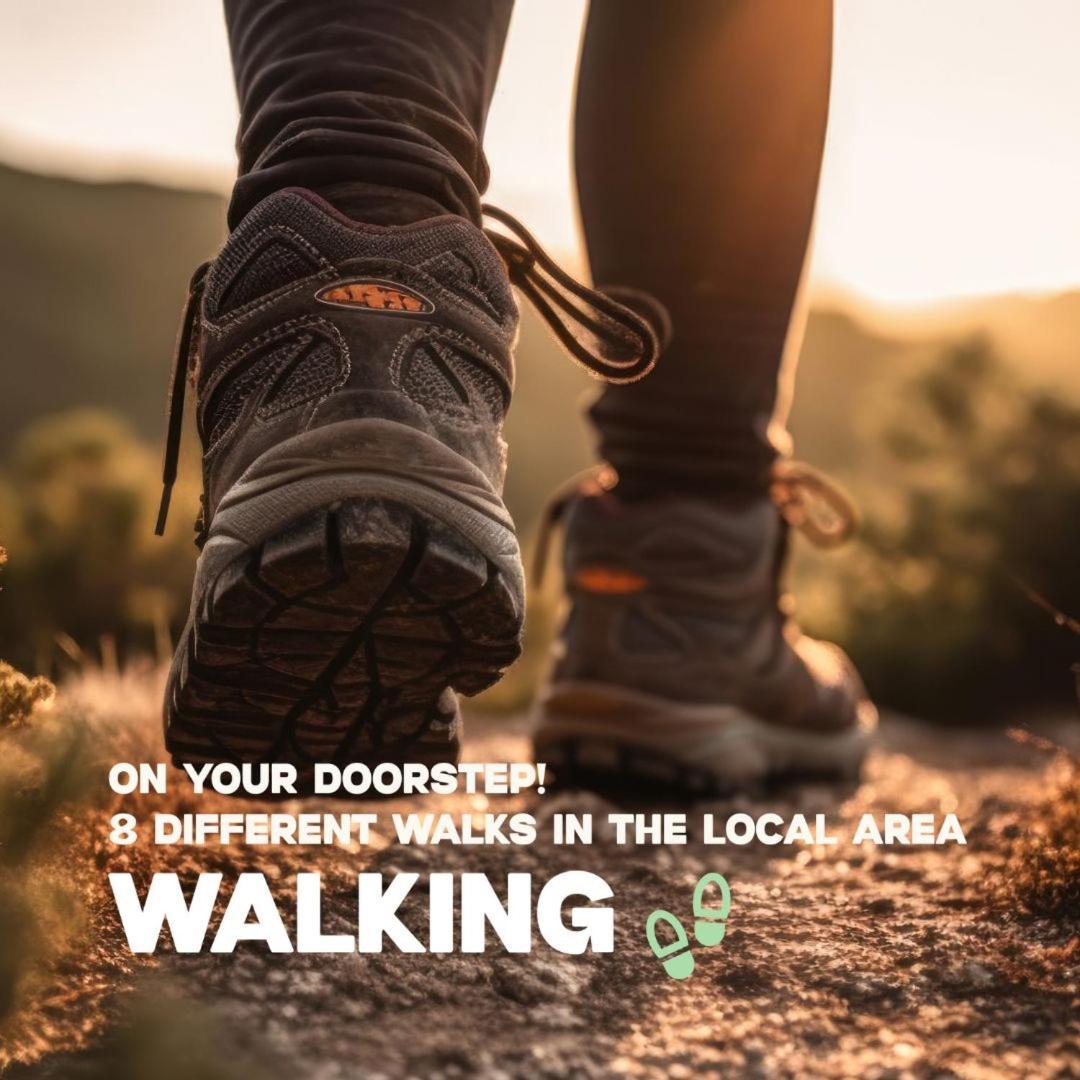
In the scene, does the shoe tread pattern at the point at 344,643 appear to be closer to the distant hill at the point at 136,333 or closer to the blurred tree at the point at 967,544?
the blurred tree at the point at 967,544

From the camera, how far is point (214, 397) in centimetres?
115

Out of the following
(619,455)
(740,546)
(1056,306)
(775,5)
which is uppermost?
(1056,306)

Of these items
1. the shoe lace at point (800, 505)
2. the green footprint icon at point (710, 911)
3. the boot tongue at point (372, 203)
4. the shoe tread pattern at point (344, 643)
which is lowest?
the green footprint icon at point (710, 911)

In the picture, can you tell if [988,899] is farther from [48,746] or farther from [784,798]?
[48,746]

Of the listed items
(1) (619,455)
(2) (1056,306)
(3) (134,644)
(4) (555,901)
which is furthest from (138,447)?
(2) (1056,306)

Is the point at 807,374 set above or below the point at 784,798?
above

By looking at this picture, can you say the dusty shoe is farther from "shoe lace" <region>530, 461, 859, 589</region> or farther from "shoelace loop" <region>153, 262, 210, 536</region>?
"shoelace loop" <region>153, 262, 210, 536</region>

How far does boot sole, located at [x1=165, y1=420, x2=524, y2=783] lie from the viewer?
3.23 feet

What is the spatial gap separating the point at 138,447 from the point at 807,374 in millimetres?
14917

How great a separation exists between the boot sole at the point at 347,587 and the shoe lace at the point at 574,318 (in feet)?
1.02

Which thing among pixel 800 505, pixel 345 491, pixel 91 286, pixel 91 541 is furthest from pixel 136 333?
pixel 345 491

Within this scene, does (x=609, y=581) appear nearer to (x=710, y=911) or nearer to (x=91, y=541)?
(x=710, y=911)

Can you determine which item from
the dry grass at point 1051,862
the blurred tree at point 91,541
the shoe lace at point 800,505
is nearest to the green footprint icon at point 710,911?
the dry grass at point 1051,862

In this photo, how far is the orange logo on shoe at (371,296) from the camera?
3.53 ft
